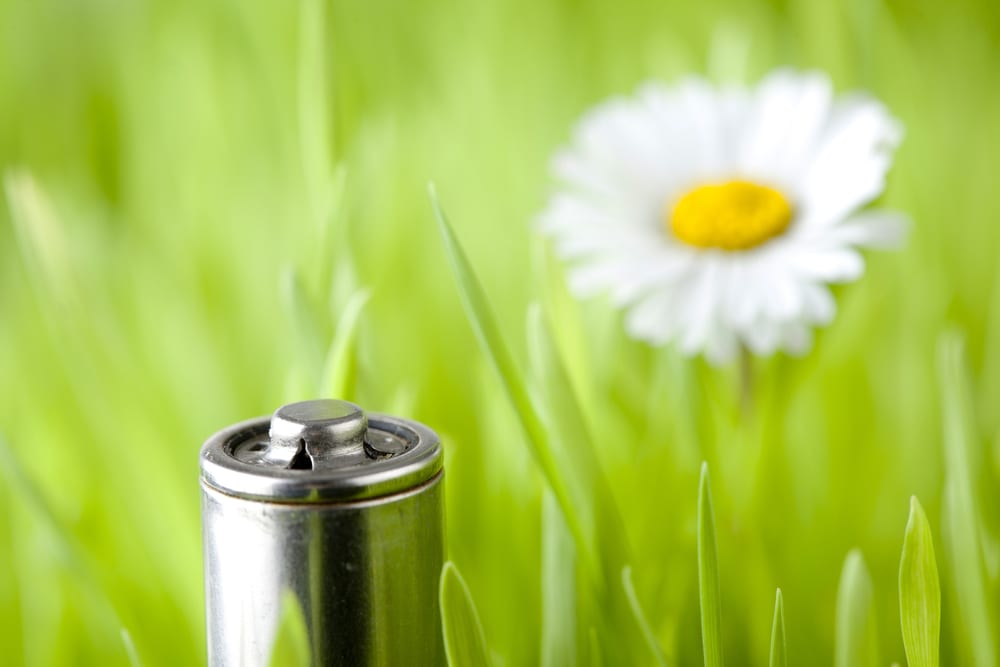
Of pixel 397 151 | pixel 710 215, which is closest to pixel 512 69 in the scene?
pixel 397 151

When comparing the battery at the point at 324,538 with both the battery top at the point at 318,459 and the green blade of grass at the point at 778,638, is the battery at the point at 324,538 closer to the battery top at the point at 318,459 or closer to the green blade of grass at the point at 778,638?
the battery top at the point at 318,459

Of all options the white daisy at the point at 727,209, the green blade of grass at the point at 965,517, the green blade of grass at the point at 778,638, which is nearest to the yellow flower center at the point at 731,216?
the white daisy at the point at 727,209

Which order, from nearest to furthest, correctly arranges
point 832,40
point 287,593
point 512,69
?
1. point 287,593
2. point 832,40
3. point 512,69

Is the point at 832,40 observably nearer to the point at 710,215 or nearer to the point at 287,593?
the point at 710,215

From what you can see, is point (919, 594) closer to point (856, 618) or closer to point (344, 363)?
point (856, 618)

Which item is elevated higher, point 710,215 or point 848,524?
point 710,215

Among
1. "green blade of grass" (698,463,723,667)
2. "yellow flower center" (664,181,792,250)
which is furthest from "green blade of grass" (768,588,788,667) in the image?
"yellow flower center" (664,181,792,250)

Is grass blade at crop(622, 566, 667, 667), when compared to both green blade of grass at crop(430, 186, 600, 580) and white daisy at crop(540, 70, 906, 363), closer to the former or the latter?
green blade of grass at crop(430, 186, 600, 580)
